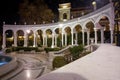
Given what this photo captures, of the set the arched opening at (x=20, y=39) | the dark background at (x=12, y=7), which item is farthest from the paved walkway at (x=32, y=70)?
the dark background at (x=12, y=7)

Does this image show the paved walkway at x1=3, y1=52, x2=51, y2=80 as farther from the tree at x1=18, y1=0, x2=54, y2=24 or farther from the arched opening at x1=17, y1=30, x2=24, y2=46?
the arched opening at x1=17, y1=30, x2=24, y2=46

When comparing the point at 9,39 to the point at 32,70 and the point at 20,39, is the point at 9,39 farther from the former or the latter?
the point at 32,70

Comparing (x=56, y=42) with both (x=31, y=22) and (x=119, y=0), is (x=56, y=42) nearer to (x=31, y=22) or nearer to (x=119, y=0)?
(x=31, y=22)

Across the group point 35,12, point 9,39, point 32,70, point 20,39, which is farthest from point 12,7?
point 32,70

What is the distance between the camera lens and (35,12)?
4369cm

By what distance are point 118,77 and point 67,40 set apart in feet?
107

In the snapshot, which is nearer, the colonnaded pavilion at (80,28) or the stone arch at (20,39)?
the colonnaded pavilion at (80,28)

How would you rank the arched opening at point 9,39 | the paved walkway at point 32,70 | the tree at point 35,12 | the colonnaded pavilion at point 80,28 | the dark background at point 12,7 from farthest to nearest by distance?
the dark background at point 12,7 → the arched opening at point 9,39 → the tree at point 35,12 → the colonnaded pavilion at point 80,28 → the paved walkway at point 32,70

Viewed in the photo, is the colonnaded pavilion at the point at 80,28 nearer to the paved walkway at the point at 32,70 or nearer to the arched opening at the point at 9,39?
the arched opening at the point at 9,39

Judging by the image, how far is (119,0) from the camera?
15930mm

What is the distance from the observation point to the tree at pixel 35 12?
43.6 meters

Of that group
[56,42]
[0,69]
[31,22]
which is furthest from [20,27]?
[0,69]

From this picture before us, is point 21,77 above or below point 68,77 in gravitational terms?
below

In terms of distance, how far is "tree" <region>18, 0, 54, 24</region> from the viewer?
4356 centimetres
